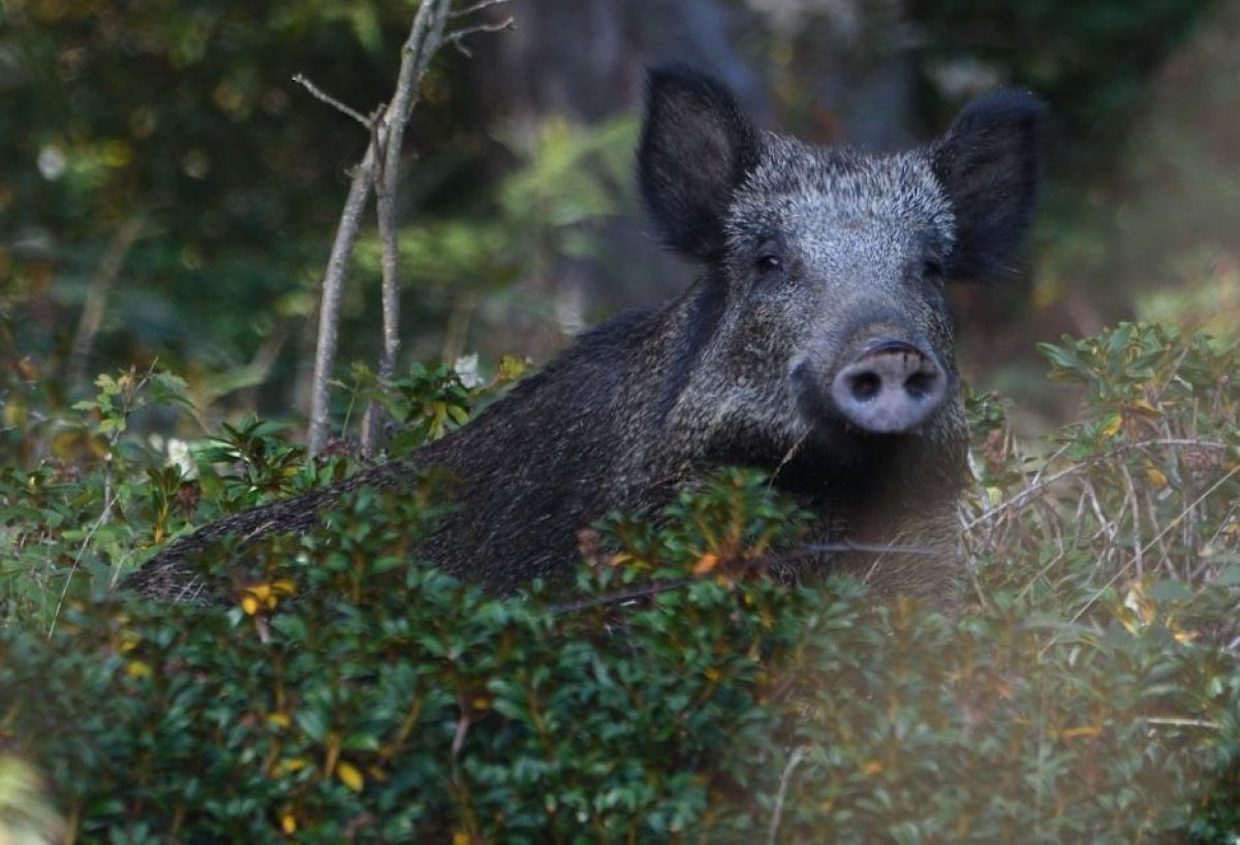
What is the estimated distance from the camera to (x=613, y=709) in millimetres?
4516

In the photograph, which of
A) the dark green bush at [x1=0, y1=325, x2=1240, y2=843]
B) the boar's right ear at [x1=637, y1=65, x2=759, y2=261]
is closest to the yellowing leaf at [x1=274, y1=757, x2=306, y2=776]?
the dark green bush at [x1=0, y1=325, x2=1240, y2=843]

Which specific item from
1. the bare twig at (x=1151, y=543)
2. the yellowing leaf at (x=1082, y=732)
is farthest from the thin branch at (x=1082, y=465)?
the yellowing leaf at (x=1082, y=732)

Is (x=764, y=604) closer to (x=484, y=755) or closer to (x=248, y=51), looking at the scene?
(x=484, y=755)

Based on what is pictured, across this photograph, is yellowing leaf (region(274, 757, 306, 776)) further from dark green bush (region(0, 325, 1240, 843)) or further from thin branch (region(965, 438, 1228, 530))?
thin branch (region(965, 438, 1228, 530))

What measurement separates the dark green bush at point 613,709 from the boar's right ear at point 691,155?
88.0 inches

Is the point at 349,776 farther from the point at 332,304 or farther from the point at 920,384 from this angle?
the point at 332,304

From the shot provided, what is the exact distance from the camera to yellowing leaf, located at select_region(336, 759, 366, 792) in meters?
4.26

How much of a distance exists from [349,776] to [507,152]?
12.4m

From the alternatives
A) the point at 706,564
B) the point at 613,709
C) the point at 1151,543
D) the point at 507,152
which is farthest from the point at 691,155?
A: the point at 507,152

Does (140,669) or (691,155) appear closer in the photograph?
(140,669)

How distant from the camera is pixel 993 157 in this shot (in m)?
7.52

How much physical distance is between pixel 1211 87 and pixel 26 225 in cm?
843

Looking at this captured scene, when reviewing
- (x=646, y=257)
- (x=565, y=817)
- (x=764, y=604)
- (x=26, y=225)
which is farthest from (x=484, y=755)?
(x=646, y=257)

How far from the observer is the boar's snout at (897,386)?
A: 5914 mm
